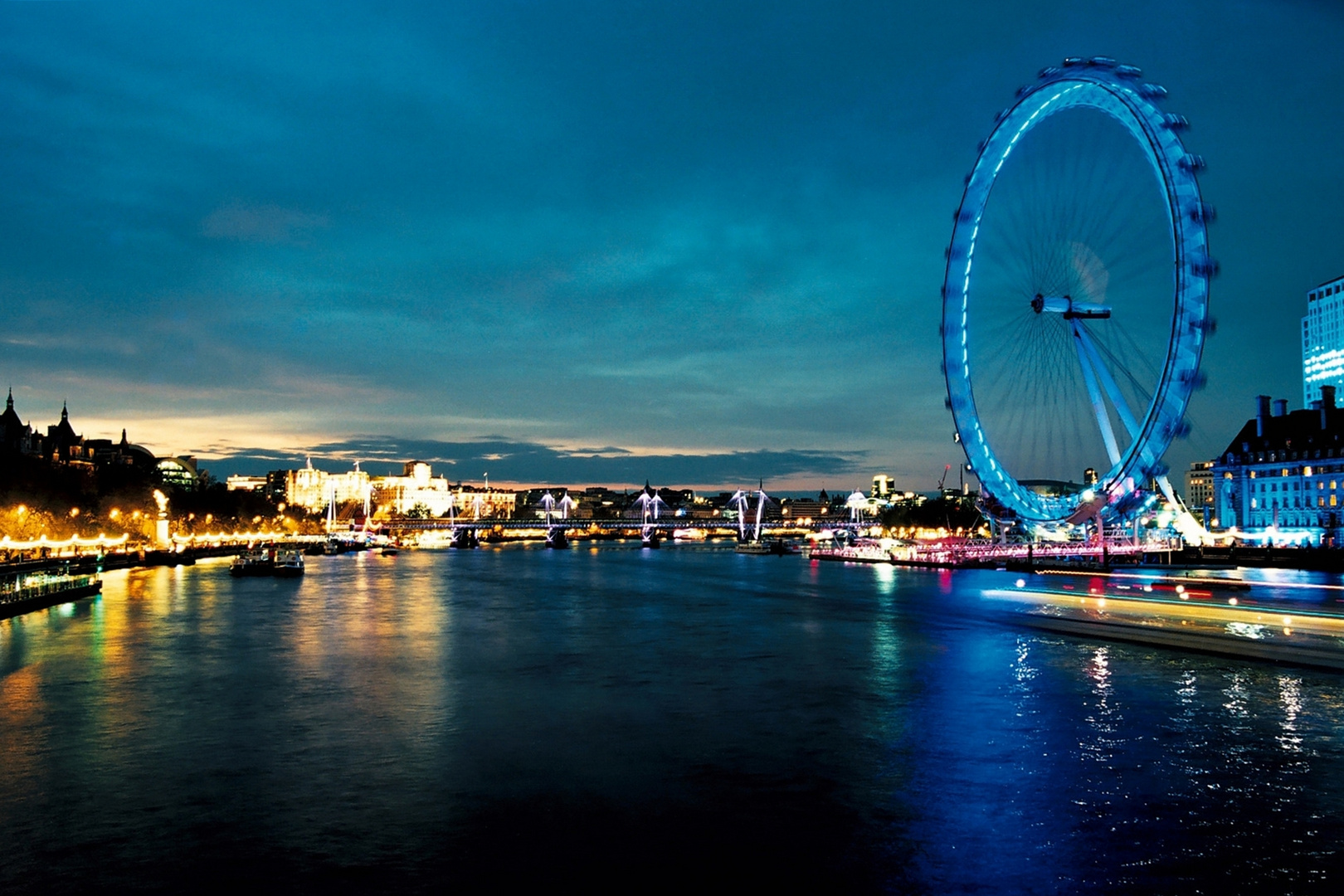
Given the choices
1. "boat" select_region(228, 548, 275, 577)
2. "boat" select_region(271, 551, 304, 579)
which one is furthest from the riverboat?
"boat" select_region(228, 548, 275, 577)

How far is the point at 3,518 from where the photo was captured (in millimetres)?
75500

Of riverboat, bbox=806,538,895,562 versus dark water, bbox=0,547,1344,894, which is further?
riverboat, bbox=806,538,895,562

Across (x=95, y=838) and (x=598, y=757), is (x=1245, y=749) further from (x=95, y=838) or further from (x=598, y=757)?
(x=95, y=838)

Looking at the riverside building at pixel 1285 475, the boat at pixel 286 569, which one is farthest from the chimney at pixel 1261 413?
the boat at pixel 286 569

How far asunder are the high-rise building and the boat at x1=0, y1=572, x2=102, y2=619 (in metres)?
153

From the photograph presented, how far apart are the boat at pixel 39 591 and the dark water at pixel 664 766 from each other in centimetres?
1076

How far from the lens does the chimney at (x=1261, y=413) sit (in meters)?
124

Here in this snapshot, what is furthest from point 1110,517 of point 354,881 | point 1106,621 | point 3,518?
point 3,518

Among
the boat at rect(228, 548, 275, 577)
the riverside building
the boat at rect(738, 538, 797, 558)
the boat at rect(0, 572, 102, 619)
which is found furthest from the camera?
the boat at rect(738, 538, 797, 558)

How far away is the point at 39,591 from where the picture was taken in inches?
1976

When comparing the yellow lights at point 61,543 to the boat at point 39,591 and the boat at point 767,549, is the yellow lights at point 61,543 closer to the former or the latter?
the boat at point 39,591

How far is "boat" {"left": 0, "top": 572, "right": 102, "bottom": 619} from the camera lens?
45.6 m

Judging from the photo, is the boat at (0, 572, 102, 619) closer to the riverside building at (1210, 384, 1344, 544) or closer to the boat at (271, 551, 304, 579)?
the boat at (271, 551, 304, 579)

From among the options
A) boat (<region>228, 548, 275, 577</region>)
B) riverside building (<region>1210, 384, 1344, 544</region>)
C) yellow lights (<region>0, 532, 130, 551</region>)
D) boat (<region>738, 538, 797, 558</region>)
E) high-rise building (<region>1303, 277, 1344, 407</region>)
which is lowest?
boat (<region>738, 538, 797, 558</region>)
